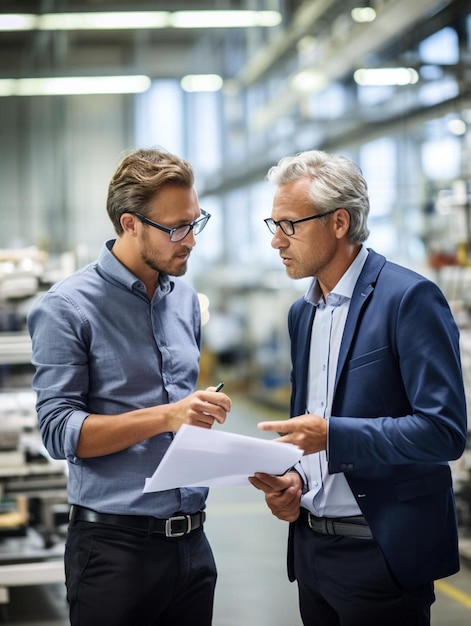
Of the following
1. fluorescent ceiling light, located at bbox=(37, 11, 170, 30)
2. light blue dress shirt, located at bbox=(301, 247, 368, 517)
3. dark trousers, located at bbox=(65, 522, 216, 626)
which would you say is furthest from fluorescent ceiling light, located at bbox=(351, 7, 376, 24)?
dark trousers, located at bbox=(65, 522, 216, 626)

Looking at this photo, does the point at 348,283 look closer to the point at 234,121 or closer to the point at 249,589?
the point at 249,589

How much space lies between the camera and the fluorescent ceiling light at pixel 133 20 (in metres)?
10.9

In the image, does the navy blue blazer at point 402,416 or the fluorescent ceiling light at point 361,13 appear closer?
the navy blue blazer at point 402,416

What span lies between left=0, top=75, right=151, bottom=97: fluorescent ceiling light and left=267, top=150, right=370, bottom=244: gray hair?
32.8ft

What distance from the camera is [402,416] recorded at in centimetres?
194

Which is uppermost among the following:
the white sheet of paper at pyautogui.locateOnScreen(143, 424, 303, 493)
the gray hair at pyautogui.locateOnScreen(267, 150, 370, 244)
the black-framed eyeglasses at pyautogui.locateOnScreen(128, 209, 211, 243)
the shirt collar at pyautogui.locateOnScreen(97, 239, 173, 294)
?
the gray hair at pyautogui.locateOnScreen(267, 150, 370, 244)

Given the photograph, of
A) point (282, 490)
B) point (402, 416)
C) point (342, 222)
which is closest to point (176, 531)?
point (282, 490)

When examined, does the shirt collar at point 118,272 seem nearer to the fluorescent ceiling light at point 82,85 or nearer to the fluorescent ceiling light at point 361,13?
the fluorescent ceiling light at point 361,13

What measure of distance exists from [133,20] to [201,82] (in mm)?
1472

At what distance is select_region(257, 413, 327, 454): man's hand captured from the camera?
1.84 metres

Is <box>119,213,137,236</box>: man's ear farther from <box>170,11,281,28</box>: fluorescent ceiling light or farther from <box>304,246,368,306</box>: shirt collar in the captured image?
<box>170,11,281,28</box>: fluorescent ceiling light

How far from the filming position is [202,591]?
2.15 metres

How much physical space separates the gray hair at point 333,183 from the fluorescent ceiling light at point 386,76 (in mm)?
8412

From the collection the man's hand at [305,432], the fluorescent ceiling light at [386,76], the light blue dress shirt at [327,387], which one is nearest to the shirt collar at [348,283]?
the light blue dress shirt at [327,387]
